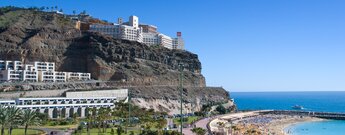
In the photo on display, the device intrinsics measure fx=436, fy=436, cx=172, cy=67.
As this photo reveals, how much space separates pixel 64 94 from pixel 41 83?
10.2 metres

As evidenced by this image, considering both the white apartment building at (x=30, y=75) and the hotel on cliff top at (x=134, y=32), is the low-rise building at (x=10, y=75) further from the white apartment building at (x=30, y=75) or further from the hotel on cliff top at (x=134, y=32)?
the hotel on cliff top at (x=134, y=32)

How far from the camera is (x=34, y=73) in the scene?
107 metres

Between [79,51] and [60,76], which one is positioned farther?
[79,51]

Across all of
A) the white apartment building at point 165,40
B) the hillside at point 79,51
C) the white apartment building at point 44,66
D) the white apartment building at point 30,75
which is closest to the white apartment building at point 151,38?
the white apartment building at point 165,40

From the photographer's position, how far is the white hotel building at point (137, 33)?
474 ft

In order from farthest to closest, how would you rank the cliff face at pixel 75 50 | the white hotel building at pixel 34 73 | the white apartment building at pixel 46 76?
the cliff face at pixel 75 50, the white apartment building at pixel 46 76, the white hotel building at pixel 34 73

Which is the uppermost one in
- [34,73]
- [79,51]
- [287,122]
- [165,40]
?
[165,40]

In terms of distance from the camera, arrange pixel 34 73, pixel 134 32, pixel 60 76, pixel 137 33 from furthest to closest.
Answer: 1. pixel 137 33
2. pixel 134 32
3. pixel 60 76
4. pixel 34 73

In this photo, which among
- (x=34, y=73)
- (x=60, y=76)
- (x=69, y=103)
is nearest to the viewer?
(x=69, y=103)

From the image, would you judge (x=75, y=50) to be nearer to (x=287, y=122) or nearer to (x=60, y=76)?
(x=60, y=76)

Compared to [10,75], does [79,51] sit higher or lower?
higher

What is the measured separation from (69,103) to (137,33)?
6525 centimetres

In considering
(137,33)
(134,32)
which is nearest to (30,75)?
(134,32)

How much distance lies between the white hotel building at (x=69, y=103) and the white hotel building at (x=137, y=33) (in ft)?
147
